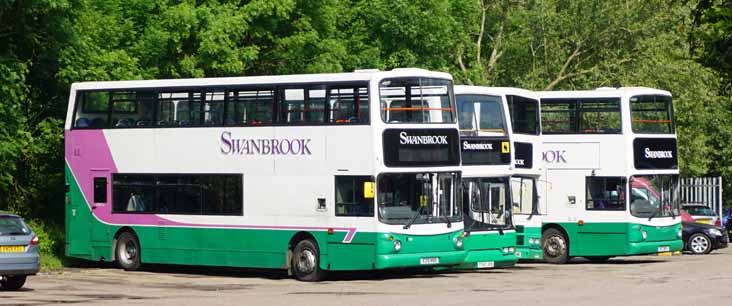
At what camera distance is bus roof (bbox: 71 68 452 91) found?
27.4 metres

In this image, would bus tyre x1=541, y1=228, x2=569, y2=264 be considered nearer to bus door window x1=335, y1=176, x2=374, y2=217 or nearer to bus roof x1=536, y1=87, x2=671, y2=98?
bus roof x1=536, y1=87, x2=671, y2=98

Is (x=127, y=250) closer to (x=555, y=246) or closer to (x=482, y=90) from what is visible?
(x=482, y=90)

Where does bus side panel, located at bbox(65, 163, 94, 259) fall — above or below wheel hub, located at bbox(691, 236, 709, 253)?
above

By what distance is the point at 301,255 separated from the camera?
93.6 ft

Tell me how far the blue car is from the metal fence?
35328 mm

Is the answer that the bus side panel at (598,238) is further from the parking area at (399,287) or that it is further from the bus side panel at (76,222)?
the bus side panel at (76,222)

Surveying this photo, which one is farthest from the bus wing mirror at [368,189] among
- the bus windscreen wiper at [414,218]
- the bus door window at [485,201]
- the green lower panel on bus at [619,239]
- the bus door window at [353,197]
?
the green lower panel on bus at [619,239]

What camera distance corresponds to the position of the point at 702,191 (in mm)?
56938

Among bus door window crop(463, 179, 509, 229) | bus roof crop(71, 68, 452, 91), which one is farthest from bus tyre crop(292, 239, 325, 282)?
bus door window crop(463, 179, 509, 229)

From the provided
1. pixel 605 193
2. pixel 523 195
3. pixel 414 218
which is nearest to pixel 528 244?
pixel 523 195

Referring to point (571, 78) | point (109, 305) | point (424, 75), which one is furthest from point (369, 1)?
point (109, 305)

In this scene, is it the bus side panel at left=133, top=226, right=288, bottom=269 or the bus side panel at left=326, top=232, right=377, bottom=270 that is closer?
the bus side panel at left=326, top=232, right=377, bottom=270

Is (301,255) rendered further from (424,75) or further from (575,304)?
(575,304)

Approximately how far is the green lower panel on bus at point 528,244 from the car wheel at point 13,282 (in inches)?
459
